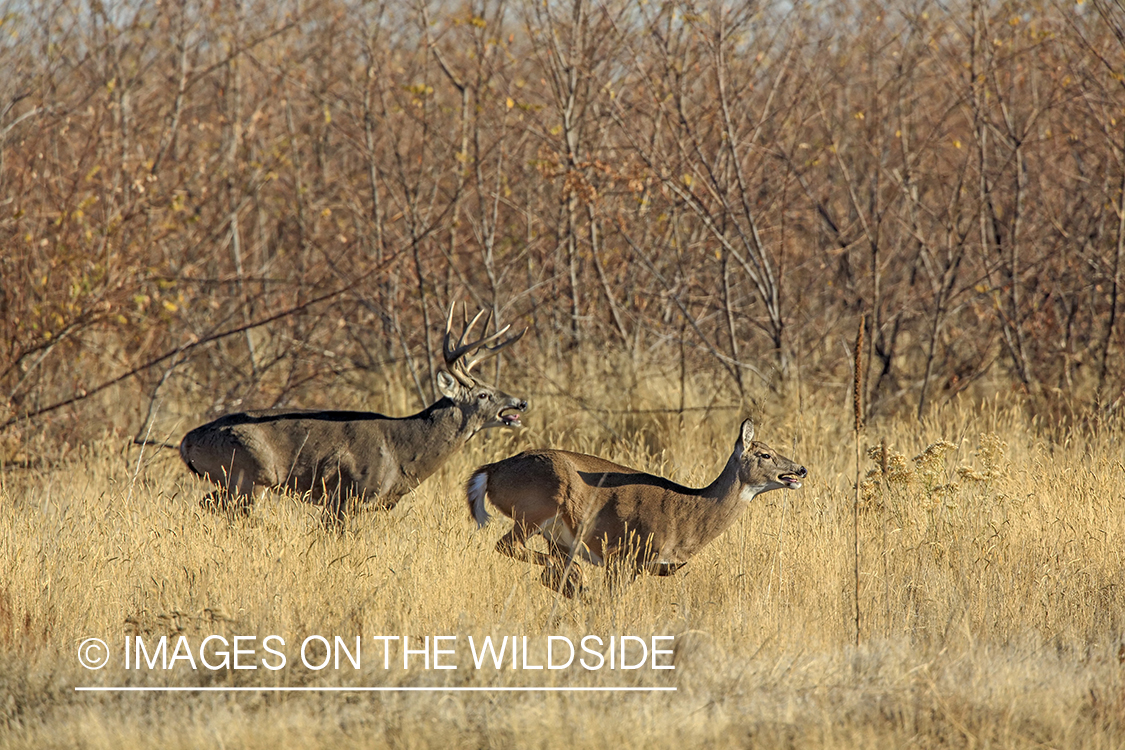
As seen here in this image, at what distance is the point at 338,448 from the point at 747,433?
2.83m

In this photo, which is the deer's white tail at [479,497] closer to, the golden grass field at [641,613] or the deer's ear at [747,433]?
the golden grass field at [641,613]

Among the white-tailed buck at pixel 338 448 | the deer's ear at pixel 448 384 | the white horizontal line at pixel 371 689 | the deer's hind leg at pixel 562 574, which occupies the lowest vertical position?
the white horizontal line at pixel 371 689

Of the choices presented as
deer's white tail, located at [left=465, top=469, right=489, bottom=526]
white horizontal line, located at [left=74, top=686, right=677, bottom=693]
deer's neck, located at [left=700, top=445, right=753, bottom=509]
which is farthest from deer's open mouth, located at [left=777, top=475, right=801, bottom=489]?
white horizontal line, located at [left=74, top=686, right=677, bottom=693]

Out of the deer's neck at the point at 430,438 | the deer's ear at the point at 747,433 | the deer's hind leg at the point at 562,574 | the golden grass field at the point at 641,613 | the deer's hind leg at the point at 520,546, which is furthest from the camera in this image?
the deer's neck at the point at 430,438

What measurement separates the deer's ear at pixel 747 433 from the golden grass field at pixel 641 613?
683mm

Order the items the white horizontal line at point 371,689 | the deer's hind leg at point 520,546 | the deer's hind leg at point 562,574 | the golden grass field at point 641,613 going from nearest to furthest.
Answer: the golden grass field at point 641,613, the white horizontal line at point 371,689, the deer's hind leg at point 562,574, the deer's hind leg at point 520,546

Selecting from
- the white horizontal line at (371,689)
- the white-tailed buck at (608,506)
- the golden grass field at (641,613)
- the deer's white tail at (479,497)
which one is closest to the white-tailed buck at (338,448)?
the golden grass field at (641,613)

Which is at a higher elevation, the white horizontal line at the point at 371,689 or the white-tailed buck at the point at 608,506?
the white-tailed buck at the point at 608,506

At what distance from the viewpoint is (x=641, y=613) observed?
611 cm

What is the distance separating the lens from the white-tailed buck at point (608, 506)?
21.6 ft

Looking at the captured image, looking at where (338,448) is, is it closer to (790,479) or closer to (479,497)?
(479,497)

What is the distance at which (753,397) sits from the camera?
36.1ft

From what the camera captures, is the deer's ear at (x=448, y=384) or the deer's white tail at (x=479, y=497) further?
the deer's ear at (x=448, y=384)

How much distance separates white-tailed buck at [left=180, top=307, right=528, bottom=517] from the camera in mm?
7926
